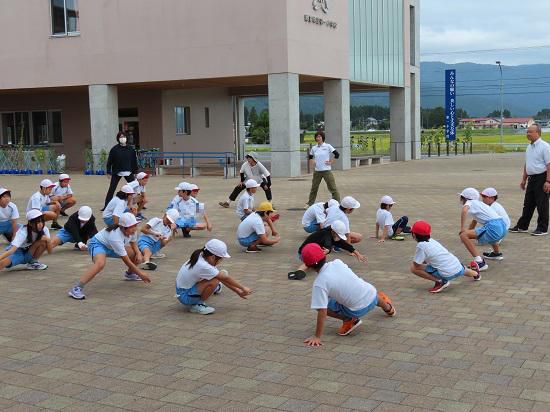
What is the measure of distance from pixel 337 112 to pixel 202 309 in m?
22.0

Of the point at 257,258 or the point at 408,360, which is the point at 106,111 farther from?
the point at 408,360

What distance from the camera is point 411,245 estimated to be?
418 inches

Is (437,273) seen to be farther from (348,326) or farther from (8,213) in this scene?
(8,213)

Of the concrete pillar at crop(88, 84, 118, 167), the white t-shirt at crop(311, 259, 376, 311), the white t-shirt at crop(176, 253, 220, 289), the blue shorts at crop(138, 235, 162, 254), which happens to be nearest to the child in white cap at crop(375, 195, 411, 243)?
the blue shorts at crop(138, 235, 162, 254)

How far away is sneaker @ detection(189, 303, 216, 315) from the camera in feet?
23.0

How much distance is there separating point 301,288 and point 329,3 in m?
20.9

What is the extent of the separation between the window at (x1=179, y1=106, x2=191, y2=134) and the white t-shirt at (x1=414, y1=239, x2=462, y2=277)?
27.6 m

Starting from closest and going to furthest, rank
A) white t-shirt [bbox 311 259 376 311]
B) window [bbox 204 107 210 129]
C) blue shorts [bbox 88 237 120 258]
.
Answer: white t-shirt [bbox 311 259 376 311] < blue shorts [bbox 88 237 120 258] < window [bbox 204 107 210 129]

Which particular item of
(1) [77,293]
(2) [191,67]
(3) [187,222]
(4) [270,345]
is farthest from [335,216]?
(2) [191,67]

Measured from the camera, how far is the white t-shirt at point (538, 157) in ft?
37.1

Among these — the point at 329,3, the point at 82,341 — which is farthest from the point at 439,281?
the point at 329,3

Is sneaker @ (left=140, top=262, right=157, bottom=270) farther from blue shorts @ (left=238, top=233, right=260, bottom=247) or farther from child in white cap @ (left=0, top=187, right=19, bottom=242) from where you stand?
child in white cap @ (left=0, top=187, right=19, bottom=242)

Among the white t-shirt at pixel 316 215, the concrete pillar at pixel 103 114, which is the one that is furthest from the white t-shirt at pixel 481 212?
the concrete pillar at pixel 103 114

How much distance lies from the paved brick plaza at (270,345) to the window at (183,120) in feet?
80.3
